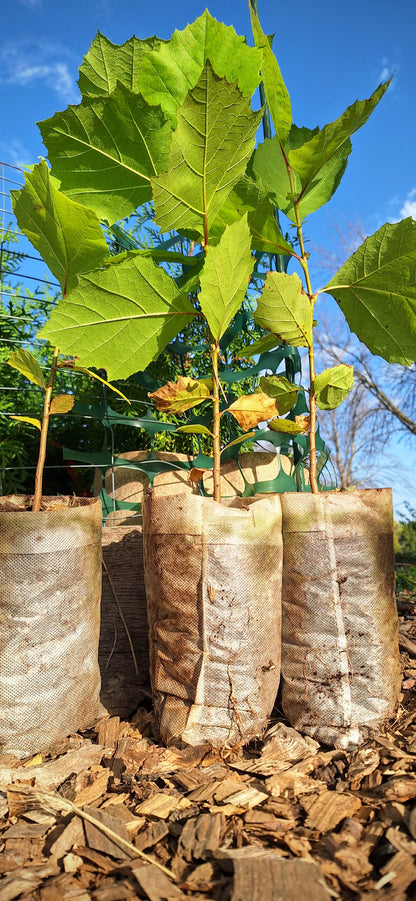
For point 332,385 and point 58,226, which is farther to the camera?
point 332,385

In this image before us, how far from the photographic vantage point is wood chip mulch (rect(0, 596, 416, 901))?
36.6 inches

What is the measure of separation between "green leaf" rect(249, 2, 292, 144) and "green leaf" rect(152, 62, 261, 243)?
0.19 m

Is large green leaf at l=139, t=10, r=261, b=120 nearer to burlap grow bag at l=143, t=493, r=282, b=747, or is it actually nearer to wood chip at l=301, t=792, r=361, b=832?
burlap grow bag at l=143, t=493, r=282, b=747

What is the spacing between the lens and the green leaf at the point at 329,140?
1494mm

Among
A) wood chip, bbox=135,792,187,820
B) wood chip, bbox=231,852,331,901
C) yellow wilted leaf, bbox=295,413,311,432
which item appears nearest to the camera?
wood chip, bbox=231,852,331,901

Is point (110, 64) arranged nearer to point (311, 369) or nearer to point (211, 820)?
point (311, 369)

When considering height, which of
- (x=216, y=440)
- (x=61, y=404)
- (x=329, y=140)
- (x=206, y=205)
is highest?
(x=329, y=140)

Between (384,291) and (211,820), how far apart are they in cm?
135

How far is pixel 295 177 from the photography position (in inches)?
66.5

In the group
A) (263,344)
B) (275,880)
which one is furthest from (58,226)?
(275,880)

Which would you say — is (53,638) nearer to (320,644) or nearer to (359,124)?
(320,644)

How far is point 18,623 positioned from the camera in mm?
1424

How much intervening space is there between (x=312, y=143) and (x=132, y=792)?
5.26 feet

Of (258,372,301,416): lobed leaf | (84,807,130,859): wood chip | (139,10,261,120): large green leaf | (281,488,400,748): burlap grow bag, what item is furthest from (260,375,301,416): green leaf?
(84,807,130,859): wood chip
